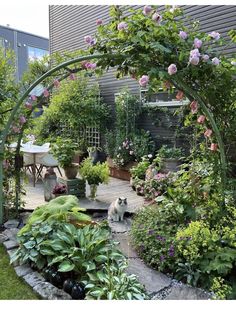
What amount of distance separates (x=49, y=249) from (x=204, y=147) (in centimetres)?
218

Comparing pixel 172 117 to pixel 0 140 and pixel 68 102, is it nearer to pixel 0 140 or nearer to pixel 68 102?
pixel 68 102

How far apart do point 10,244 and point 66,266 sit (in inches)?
43.9

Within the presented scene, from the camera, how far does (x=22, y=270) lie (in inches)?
114

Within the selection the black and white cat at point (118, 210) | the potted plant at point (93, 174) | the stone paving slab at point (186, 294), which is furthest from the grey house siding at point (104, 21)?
the stone paving slab at point (186, 294)

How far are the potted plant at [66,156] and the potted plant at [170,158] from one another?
1.87m

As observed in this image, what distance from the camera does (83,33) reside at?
10039 millimetres

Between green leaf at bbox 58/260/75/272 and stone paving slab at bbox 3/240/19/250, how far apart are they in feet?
3.21

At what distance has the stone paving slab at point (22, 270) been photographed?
283 cm

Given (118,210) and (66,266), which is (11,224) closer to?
(118,210)

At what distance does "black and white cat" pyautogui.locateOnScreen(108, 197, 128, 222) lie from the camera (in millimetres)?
4246

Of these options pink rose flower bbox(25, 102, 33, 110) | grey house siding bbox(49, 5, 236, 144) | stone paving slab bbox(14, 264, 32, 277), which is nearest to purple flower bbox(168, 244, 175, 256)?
stone paving slab bbox(14, 264, 32, 277)

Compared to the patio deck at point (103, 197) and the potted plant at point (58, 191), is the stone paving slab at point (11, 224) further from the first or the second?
the potted plant at point (58, 191)

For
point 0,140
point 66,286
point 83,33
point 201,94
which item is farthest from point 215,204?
point 83,33

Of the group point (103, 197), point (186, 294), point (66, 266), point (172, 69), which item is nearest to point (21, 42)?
point (103, 197)
